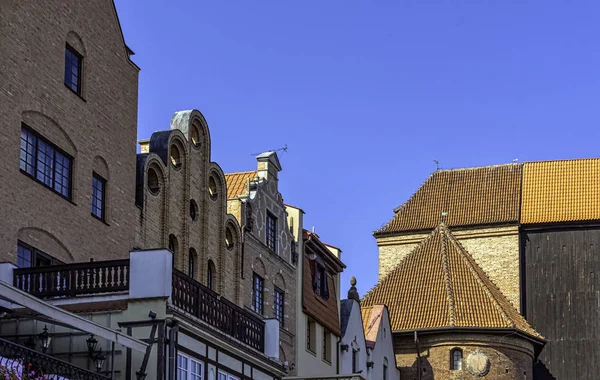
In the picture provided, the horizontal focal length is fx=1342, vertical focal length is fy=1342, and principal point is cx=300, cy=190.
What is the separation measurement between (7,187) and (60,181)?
2.16 metres

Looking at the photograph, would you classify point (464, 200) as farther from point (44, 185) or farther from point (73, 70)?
point (44, 185)

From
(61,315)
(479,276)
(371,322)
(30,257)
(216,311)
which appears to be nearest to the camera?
(61,315)

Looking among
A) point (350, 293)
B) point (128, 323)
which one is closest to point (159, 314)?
point (128, 323)

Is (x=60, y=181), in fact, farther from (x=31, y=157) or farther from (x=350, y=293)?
(x=350, y=293)

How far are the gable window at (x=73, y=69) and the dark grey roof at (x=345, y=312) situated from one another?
61.9ft

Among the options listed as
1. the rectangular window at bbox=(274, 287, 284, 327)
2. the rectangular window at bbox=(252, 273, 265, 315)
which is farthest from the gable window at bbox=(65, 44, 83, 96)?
the rectangular window at bbox=(274, 287, 284, 327)

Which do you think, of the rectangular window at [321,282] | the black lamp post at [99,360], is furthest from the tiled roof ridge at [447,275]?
the black lamp post at [99,360]

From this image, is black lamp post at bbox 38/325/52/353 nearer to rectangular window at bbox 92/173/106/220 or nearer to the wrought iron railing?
the wrought iron railing

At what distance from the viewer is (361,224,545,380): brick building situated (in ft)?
178

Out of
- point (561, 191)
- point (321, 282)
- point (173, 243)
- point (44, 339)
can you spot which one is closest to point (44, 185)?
point (44, 339)

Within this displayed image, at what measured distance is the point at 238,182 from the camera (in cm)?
3797

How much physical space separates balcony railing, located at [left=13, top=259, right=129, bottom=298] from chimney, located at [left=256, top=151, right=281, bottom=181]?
14.6 meters

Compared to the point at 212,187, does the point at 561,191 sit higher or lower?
higher

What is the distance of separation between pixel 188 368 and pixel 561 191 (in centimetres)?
4394
